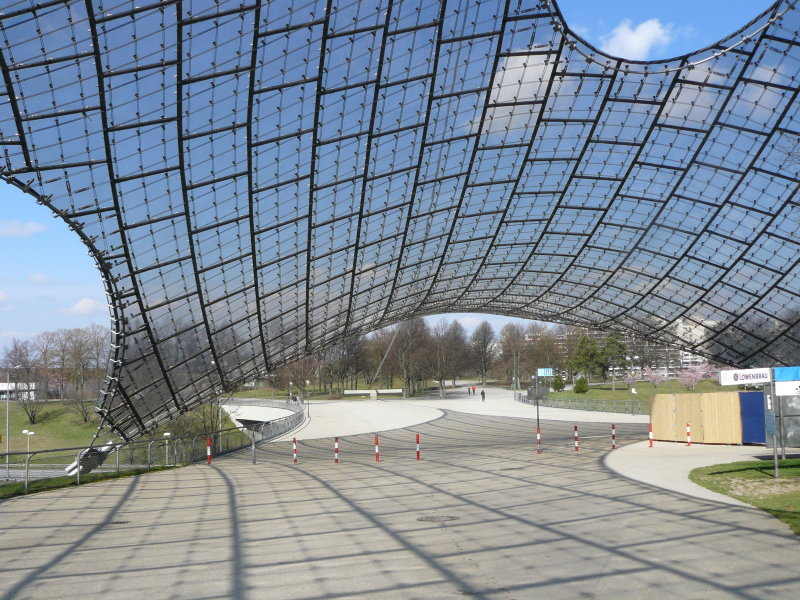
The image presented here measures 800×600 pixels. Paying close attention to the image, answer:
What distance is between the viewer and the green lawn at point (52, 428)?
83644 millimetres

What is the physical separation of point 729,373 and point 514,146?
51.0 ft

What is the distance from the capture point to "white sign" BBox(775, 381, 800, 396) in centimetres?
2131

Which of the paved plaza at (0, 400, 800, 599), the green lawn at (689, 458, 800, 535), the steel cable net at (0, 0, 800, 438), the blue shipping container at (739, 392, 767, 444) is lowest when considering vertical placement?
the paved plaza at (0, 400, 800, 599)

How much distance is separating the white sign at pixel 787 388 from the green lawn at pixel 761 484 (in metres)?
2.16

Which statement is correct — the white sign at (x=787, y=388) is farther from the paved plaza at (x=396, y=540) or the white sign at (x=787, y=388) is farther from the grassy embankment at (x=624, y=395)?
the grassy embankment at (x=624, y=395)

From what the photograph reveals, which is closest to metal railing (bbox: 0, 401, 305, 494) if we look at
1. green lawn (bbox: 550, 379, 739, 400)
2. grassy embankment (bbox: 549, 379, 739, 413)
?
grassy embankment (bbox: 549, 379, 739, 413)

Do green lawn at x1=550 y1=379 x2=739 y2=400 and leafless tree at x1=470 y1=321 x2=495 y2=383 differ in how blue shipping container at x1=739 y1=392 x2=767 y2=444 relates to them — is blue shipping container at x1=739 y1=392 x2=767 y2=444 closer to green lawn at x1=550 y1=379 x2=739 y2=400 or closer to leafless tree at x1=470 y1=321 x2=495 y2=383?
green lawn at x1=550 y1=379 x2=739 y2=400

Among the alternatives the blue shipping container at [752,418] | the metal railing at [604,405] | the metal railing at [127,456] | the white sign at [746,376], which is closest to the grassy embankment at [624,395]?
the metal railing at [604,405]

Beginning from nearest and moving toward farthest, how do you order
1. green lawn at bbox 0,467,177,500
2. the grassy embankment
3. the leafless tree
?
green lawn at bbox 0,467,177,500 < the grassy embankment < the leafless tree

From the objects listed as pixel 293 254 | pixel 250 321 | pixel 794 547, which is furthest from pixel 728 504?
pixel 250 321

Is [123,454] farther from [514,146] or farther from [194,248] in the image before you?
[514,146]

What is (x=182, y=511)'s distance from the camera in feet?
60.1

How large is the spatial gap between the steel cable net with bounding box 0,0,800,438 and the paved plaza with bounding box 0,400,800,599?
10096 mm

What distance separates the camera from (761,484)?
20.1m
